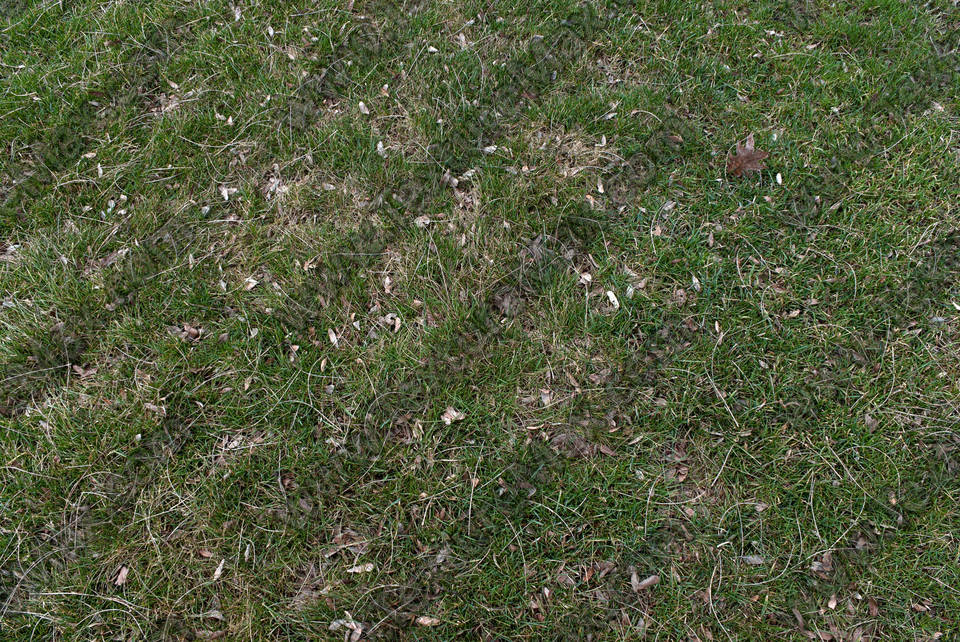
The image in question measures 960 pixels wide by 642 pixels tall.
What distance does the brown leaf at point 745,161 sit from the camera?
315 cm

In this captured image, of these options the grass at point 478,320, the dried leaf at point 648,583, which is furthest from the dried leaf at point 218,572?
the dried leaf at point 648,583

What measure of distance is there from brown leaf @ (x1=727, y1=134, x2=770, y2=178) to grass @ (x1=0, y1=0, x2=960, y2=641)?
6cm

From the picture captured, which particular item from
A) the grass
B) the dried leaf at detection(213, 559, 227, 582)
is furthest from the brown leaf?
the dried leaf at detection(213, 559, 227, 582)

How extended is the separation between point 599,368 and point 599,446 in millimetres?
366

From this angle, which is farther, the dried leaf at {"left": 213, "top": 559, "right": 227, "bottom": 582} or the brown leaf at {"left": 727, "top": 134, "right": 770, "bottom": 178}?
the brown leaf at {"left": 727, "top": 134, "right": 770, "bottom": 178}

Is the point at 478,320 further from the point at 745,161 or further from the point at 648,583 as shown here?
the point at 745,161

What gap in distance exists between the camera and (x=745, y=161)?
10.4 ft

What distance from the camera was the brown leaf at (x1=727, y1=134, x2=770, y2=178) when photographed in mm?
3152

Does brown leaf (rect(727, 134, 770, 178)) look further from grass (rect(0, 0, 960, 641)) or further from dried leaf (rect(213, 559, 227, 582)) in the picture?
dried leaf (rect(213, 559, 227, 582))

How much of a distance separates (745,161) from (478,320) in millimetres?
1734

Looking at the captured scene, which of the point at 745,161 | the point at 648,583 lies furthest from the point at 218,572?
the point at 745,161

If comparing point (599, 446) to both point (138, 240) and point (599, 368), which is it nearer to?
point (599, 368)

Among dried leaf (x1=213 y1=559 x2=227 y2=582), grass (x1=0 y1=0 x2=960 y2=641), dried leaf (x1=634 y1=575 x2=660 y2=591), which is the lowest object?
dried leaf (x1=634 y1=575 x2=660 y2=591)

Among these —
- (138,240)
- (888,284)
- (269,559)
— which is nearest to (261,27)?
(138,240)
